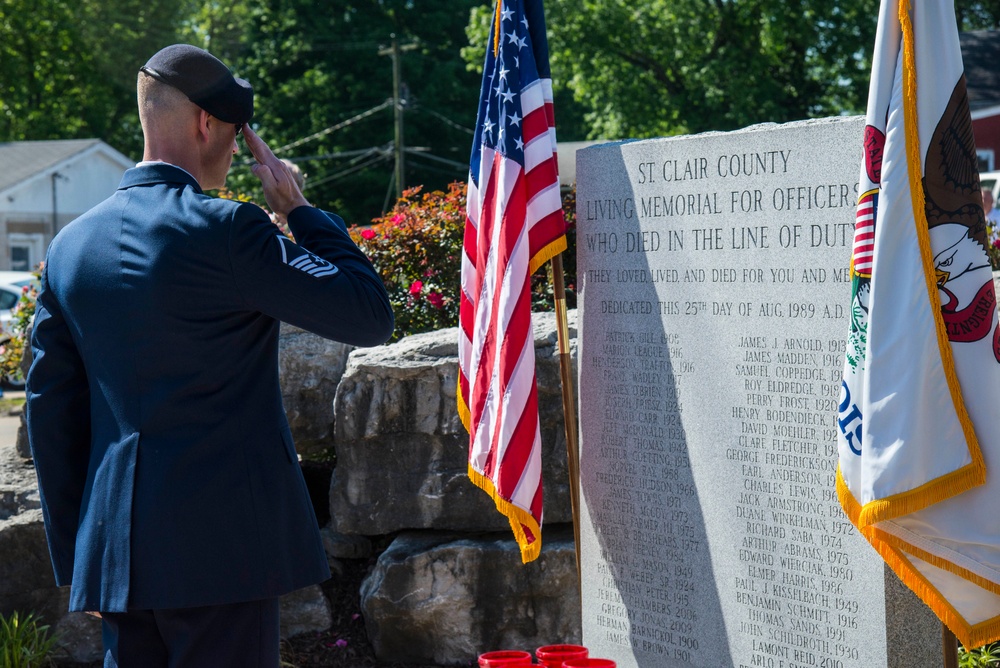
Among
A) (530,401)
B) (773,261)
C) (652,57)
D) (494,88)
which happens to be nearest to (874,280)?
(773,261)

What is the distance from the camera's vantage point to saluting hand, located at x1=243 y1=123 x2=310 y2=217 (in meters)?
2.67

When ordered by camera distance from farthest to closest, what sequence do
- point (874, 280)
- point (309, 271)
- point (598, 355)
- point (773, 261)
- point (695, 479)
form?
point (598, 355)
point (695, 479)
point (773, 261)
point (874, 280)
point (309, 271)

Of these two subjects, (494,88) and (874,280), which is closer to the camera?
(874,280)

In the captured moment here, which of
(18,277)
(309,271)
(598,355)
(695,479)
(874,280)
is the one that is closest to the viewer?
(309,271)

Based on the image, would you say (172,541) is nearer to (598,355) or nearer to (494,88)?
(598,355)

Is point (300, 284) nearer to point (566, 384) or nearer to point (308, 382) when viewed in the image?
→ point (566, 384)

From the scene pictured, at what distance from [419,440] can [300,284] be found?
2.86 meters

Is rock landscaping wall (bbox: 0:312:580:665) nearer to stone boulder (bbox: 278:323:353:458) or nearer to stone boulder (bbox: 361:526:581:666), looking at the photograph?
stone boulder (bbox: 361:526:581:666)

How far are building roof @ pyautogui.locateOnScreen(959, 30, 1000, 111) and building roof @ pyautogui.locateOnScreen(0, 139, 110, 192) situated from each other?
2526cm

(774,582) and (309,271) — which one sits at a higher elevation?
(309,271)

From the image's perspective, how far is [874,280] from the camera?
9.87ft

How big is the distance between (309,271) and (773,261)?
1.79m

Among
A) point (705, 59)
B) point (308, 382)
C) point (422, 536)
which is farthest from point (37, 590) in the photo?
point (705, 59)

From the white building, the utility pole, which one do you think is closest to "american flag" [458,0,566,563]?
the utility pole
